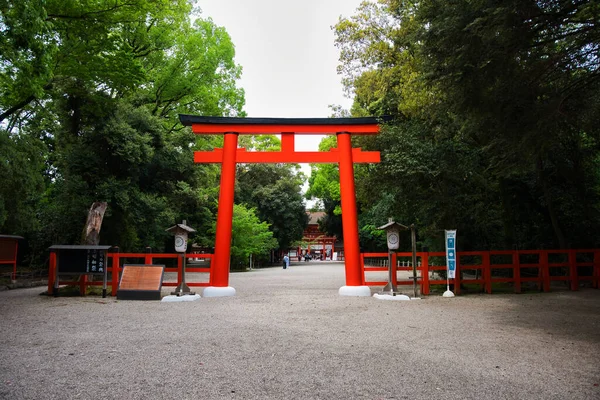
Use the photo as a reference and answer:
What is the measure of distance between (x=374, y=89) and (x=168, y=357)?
Result: 12.8 meters

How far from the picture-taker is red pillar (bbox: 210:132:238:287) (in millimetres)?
11461

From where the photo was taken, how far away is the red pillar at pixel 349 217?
37.9 ft

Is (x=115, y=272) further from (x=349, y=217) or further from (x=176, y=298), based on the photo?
(x=349, y=217)

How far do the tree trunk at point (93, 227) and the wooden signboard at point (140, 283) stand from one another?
252 cm

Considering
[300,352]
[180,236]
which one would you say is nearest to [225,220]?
[180,236]

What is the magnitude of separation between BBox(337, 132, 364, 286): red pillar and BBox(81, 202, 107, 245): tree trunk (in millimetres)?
7639

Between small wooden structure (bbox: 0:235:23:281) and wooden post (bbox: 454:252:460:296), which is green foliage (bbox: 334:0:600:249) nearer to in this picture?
wooden post (bbox: 454:252:460:296)

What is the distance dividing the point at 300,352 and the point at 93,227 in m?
10.1

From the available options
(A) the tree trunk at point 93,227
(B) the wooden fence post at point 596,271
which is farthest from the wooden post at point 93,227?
(B) the wooden fence post at point 596,271

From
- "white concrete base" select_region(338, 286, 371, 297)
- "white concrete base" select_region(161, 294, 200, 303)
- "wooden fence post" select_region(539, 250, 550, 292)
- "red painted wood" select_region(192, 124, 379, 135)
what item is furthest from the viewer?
"red painted wood" select_region(192, 124, 379, 135)

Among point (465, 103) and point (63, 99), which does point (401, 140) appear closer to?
point (465, 103)

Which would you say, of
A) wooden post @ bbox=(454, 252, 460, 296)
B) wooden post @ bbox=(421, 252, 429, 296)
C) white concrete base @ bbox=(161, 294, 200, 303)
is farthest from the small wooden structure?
wooden post @ bbox=(454, 252, 460, 296)

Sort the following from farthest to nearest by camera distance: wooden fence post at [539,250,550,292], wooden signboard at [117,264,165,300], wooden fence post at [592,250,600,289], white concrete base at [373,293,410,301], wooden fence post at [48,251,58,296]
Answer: wooden fence post at [592,250,600,289] → wooden fence post at [539,250,550,292] → wooden fence post at [48,251,58,296] → white concrete base at [373,293,410,301] → wooden signboard at [117,264,165,300]

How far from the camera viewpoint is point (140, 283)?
10.6 meters
